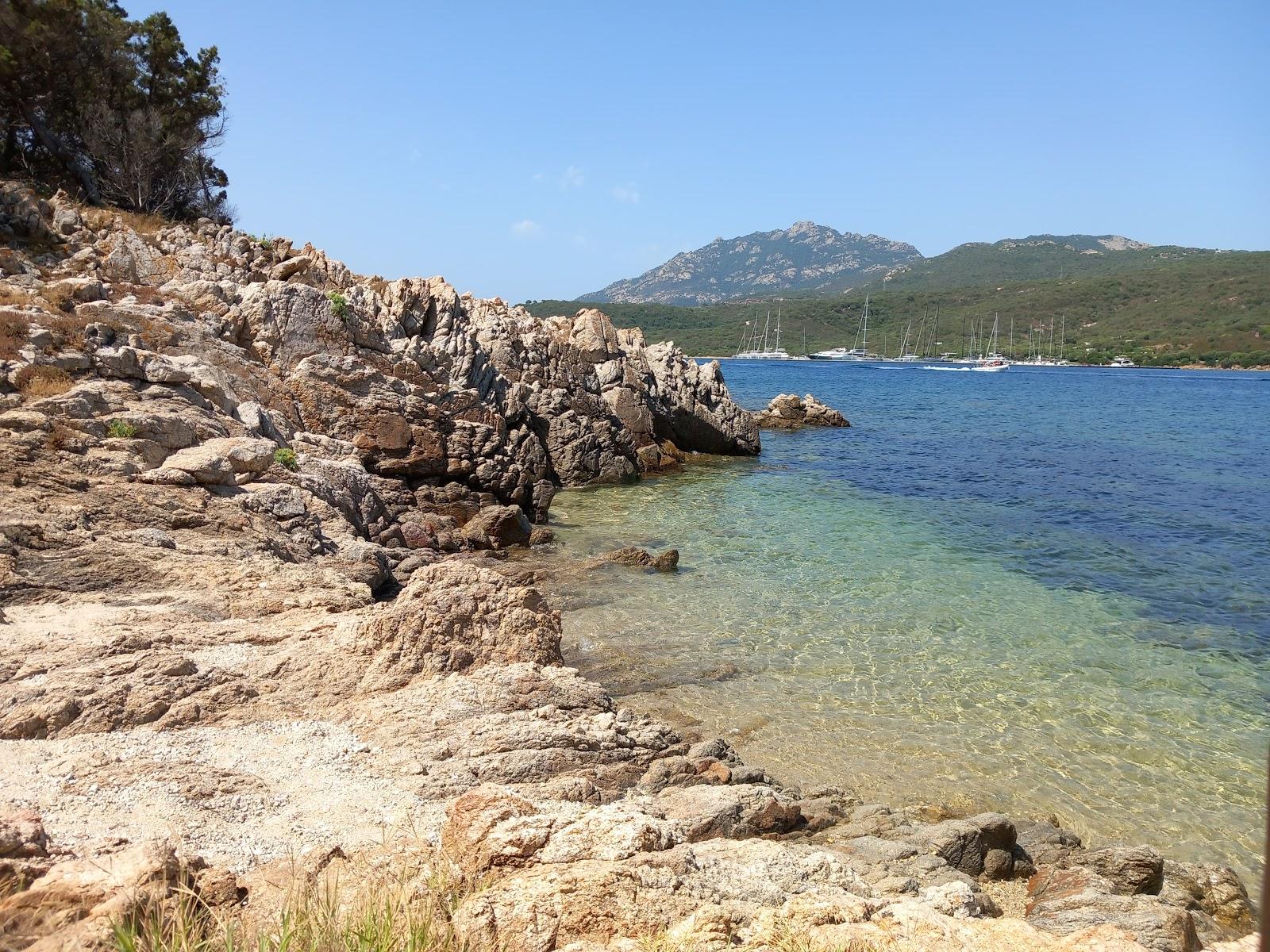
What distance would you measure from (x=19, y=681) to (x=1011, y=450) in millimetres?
44635

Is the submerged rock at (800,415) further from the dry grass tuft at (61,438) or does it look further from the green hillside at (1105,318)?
the green hillside at (1105,318)

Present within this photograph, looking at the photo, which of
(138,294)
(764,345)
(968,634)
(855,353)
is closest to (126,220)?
(138,294)

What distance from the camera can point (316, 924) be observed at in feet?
12.6

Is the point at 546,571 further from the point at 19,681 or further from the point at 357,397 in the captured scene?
the point at 19,681

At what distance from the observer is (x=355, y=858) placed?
516 cm

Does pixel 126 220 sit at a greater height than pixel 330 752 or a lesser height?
greater

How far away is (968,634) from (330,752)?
1207cm

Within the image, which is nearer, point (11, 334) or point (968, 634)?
point (11, 334)

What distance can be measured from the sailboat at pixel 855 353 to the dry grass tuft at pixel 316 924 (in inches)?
6809

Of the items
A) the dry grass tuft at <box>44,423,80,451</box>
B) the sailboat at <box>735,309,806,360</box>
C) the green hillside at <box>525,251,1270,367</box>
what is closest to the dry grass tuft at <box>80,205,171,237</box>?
the dry grass tuft at <box>44,423,80,451</box>

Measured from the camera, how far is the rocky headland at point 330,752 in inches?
183

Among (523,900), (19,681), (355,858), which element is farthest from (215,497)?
(523,900)

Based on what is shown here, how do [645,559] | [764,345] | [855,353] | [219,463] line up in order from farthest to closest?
[764,345]
[855,353]
[645,559]
[219,463]

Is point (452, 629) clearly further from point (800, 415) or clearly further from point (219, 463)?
point (800, 415)
